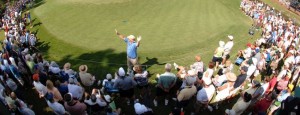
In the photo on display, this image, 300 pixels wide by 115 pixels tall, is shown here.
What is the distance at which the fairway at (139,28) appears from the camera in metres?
18.9

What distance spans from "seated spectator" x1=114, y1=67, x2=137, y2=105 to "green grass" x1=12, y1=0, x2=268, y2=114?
78 centimetres

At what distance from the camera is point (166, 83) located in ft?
40.2

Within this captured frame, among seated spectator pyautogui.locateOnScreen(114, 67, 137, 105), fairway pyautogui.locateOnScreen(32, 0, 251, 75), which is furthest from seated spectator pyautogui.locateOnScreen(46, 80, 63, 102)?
fairway pyautogui.locateOnScreen(32, 0, 251, 75)

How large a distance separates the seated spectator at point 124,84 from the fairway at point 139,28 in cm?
406

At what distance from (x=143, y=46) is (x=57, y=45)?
5.85 meters

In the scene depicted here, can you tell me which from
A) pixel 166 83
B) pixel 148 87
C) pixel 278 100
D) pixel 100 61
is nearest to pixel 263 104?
pixel 278 100

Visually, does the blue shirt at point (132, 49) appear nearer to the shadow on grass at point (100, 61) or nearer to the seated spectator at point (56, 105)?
the shadow on grass at point (100, 61)

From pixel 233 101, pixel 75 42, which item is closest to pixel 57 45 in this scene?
pixel 75 42

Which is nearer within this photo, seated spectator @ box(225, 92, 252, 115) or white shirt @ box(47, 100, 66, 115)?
white shirt @ box(47, 100, 66, 115)

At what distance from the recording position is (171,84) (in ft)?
40.7

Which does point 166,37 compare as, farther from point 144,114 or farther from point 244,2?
point 244,2

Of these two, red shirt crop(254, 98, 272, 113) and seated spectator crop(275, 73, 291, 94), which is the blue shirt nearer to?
red shirt crop(254, 98, 272, 113)

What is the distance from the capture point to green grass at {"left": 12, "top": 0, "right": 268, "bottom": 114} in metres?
18.3

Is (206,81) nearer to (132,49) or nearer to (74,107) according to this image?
(132,49)
